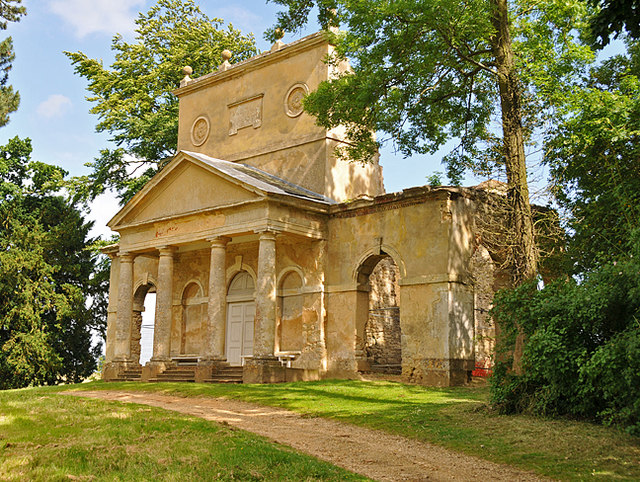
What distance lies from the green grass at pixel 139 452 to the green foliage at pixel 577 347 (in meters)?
4.03

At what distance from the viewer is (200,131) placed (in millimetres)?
28625

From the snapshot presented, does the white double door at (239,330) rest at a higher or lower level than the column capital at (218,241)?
lower

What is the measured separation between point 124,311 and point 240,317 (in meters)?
3.97

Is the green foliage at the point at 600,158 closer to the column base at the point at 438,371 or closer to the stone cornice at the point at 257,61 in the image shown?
the column base at the point at 438,371

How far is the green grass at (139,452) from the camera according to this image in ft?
28.0

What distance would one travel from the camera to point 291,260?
22391mm

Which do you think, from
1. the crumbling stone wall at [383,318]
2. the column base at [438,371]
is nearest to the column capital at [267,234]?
the crumbling stone wall at [383,318]

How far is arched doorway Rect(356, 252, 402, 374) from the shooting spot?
21.0 meters

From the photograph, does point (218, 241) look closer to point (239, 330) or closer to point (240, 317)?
point (240, 317)

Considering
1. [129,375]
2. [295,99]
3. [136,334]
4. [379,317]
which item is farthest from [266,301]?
[136,334]

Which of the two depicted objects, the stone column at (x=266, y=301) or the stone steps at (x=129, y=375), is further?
the stone steps at (x=129, y=375)

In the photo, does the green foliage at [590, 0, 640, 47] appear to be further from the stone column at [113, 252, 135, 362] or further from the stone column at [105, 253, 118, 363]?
the stone column at [105, 253, 118, 363]

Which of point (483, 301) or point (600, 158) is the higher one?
point (600, 158)

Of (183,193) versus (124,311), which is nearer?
(183,193)
